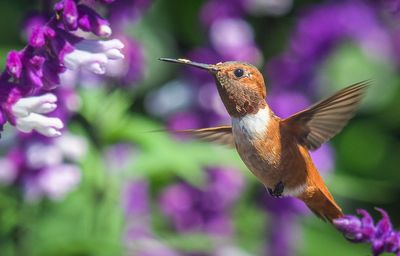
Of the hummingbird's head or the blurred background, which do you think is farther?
the blurred background

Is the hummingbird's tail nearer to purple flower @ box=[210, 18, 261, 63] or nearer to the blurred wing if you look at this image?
the blurred wing

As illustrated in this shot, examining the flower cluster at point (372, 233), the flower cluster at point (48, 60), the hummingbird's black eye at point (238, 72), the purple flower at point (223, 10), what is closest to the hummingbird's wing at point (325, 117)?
the hummingbird's black eye at point (238, 72)

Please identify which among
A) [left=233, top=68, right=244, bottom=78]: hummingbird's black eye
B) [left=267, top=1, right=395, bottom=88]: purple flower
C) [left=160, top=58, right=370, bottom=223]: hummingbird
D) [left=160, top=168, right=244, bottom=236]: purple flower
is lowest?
[left=160, top=168, right=244, bottom=236]: purple flower

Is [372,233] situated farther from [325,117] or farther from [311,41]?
[311,41]

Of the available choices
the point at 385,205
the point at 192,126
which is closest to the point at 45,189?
the point at 192,126

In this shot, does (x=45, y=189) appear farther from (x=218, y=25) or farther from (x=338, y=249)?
(x=338, y=249)

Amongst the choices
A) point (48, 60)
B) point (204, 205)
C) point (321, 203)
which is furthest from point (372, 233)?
point (204, 205)

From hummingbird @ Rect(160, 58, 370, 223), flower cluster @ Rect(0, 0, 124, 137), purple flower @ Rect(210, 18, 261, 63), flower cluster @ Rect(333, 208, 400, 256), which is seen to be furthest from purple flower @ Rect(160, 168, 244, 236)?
flower cluster @ Rect(333, 208, 400, 256)
